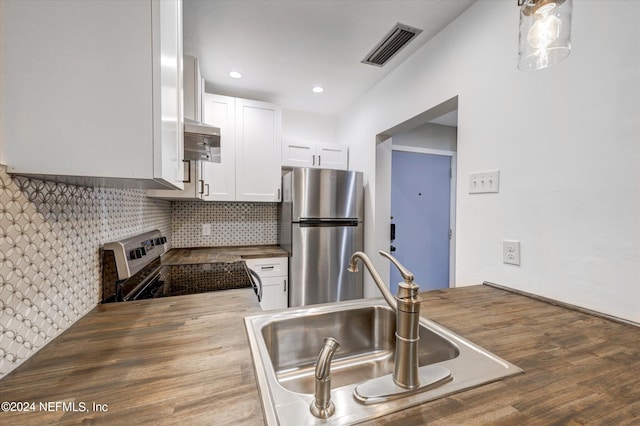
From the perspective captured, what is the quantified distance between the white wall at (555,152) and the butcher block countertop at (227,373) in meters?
0.23

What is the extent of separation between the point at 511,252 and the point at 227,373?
4.33 feet

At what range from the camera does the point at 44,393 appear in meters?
0.52

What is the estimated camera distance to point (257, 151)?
2568 millimetres

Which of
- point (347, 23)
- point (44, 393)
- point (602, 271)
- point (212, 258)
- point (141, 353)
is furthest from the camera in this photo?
point (212, 258)

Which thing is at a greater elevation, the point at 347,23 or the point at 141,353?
the point at 347,23

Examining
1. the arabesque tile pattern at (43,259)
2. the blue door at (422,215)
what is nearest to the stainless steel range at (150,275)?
the arabesque tile pattern at (43,259)

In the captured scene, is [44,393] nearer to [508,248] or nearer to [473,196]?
[508,248]

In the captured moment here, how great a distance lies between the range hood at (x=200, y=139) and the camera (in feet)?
4.03

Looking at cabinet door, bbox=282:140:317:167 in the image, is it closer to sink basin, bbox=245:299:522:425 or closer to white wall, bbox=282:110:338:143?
white wall, bbox=282:110:338:143

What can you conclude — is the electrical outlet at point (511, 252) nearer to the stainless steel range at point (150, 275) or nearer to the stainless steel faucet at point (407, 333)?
the stainless steel faucet at point (407, 333)

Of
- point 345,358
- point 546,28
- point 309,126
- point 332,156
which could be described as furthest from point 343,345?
point 309,126

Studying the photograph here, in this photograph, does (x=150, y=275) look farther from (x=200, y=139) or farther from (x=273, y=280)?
(x=273, y=280)

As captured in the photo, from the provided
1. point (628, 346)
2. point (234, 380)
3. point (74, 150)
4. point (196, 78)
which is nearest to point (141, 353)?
point (234, 380)

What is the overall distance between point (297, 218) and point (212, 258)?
2.61ft
